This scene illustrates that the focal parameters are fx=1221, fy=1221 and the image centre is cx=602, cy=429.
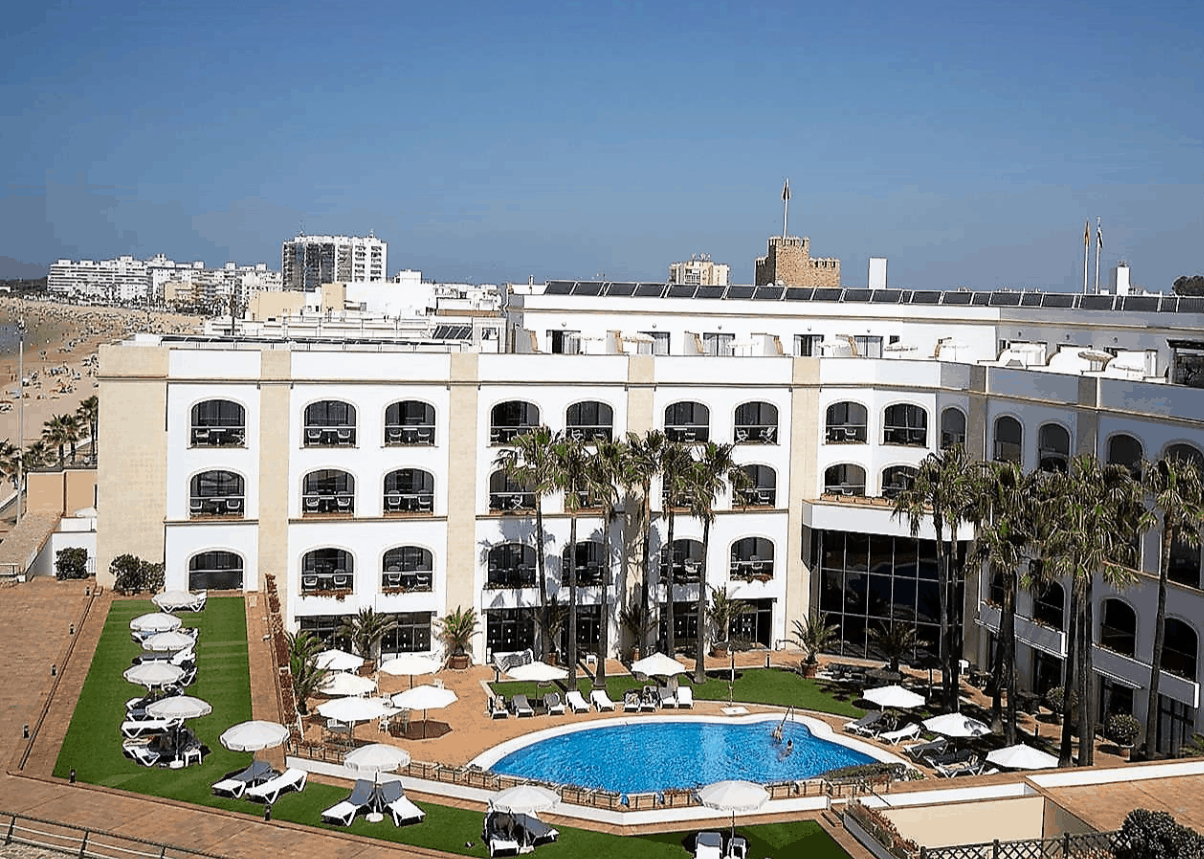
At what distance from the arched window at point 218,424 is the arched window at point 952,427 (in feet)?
85.0

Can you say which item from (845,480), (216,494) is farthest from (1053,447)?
(216,494)

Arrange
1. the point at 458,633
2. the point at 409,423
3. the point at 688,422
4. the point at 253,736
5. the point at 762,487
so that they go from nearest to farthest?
1. the point at 253,736
2. the point at 458,633
3. the point at 409,423
4. the point at 688,422
5. the point at 762,487

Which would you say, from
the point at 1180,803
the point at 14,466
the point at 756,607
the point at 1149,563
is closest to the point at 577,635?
the point at 756,607

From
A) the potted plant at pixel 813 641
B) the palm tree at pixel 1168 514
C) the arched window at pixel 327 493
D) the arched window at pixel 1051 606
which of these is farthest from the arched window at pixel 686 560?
the palm tree at pixel 1168 514

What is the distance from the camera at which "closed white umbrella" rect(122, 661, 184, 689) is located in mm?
30188

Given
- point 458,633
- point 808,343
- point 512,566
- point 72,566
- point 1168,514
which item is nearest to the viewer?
point 1168,514

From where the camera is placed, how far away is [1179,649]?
3512 centimetres

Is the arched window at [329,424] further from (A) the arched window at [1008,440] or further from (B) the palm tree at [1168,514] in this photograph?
(B) the palm tree at [1168,514]

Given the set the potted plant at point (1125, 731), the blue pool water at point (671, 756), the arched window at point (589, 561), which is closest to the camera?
the blue pool water at point (671, 756)

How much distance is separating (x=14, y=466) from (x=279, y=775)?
48739mm

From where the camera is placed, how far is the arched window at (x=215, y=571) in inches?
1687

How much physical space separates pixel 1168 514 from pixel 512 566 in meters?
23.3

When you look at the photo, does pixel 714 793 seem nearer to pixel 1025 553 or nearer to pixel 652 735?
pixel 652 735

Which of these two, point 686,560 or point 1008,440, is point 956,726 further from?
point 686,560
